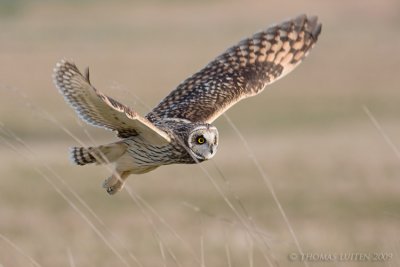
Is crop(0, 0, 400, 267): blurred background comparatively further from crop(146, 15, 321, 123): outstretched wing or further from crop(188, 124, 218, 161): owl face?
crop(146, 15, 321, 123): outstretched wing

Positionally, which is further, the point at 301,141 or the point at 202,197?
the point at 301,141

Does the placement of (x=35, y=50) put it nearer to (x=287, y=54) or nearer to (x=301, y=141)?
(x=301, y=141)

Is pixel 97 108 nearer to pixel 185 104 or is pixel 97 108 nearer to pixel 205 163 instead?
pixel 185 104

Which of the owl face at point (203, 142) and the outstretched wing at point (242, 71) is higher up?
the owl face at point (203, 142)

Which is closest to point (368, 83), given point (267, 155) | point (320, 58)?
point (320, 58)

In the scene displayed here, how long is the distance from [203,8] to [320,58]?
19.6 metres

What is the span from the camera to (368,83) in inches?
1266

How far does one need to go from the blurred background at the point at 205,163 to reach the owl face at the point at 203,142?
0.67ft

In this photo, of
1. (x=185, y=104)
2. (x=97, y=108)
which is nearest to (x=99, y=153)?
(x=97, y=108)

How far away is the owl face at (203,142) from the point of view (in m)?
4.74

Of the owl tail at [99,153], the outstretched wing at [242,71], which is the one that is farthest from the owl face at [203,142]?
the outstretched wing at [242,71]

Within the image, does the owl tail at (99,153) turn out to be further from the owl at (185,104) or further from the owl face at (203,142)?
the owl face at (203,142)

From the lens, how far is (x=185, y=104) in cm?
579

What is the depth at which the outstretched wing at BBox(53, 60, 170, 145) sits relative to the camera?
4285mm
